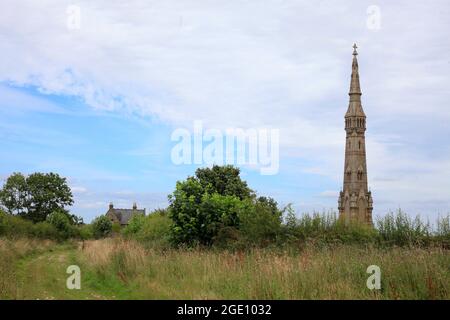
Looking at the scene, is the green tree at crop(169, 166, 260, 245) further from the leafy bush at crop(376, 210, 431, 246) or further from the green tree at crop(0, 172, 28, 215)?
the green tree at crop(0, 172, 28, 215)

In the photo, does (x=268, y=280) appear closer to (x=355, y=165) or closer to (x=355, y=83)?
(x=355, y=165)

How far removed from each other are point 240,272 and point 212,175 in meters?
32.3

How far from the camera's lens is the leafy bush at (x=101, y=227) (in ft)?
249

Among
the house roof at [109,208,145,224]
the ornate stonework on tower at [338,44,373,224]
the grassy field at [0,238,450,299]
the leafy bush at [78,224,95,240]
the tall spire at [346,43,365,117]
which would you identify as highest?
the tall spire at [346,43,365,117]

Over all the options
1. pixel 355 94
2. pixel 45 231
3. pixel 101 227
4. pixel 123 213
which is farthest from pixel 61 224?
pixel 355 94

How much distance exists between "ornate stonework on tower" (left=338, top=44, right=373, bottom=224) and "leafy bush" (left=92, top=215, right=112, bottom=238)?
37722mm

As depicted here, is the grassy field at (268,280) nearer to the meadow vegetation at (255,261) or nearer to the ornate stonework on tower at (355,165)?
the meadow vegetation at (255,261)

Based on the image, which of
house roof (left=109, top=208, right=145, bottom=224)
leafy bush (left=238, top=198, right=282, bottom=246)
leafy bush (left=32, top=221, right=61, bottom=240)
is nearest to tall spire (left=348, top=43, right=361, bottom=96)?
house roof (left=109, top=208, right=145, bottom=224)

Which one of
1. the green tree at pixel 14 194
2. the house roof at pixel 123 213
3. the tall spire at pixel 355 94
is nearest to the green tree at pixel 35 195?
the green tree at pixel 14 194

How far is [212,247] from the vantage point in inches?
902

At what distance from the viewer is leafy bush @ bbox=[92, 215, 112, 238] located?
7594 centimetres

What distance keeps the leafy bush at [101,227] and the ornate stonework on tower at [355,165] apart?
1485 inches
